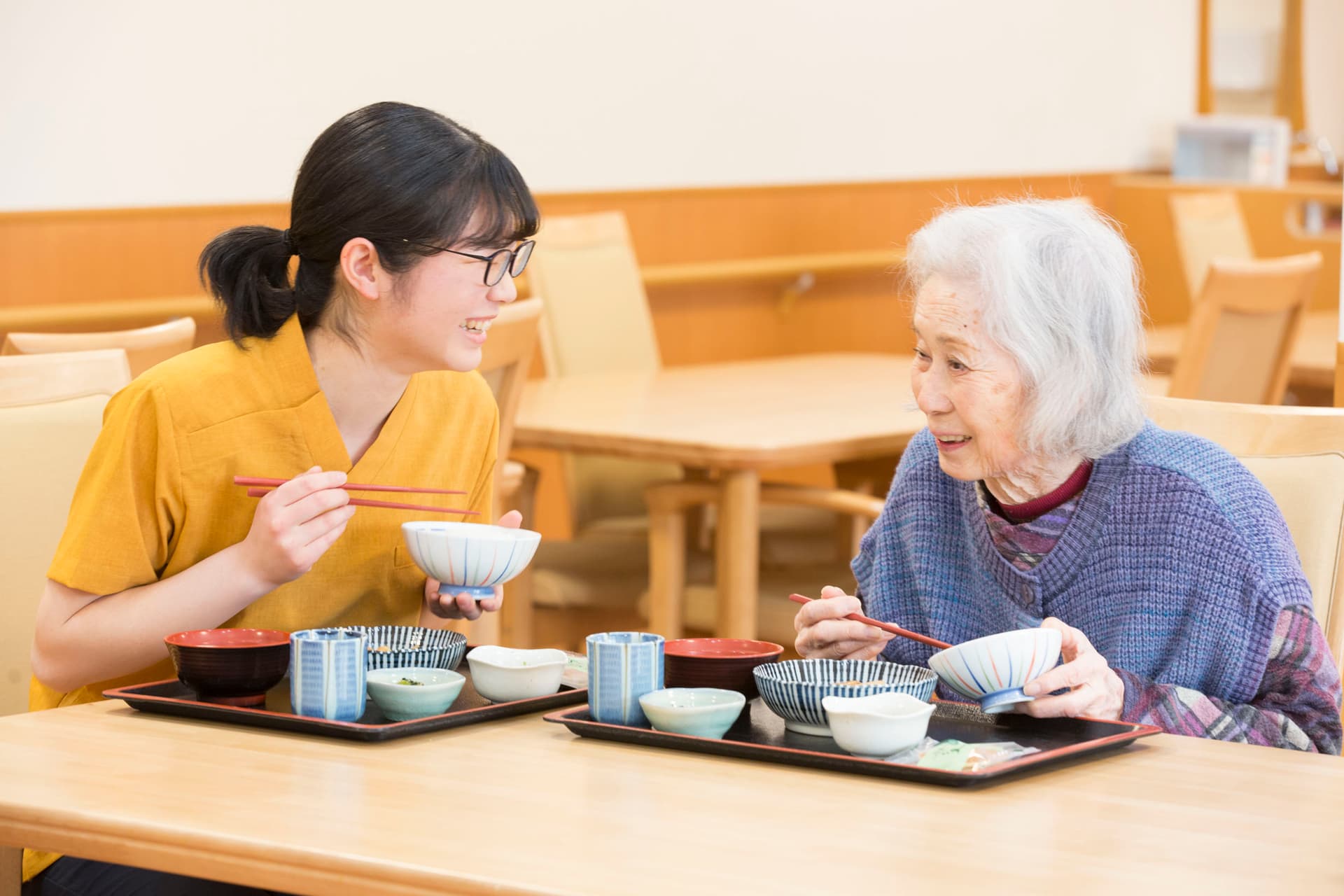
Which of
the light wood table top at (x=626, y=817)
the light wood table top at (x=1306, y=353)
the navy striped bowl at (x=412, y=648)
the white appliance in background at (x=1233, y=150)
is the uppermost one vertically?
the white appliance in background at (x=1233, y=150)

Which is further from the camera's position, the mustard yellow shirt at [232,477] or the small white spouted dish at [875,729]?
the mustard yellow shirt at [232,477]

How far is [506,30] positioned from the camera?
182 inches

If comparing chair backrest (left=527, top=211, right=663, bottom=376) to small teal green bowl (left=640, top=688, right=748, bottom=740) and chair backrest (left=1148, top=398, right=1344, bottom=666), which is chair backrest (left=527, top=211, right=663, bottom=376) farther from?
small teal green bowl (left=640, top=688, right=748, bottom=740)

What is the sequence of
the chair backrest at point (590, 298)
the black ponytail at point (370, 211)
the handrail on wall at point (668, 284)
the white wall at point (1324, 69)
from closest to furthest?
the black ponytail at point (370, 211)
the handrail on wall at point (668, 284)
the chair backrest at point (590, 298)
the white wall at point (1324, 69)

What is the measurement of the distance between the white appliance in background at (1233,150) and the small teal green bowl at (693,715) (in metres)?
5.20

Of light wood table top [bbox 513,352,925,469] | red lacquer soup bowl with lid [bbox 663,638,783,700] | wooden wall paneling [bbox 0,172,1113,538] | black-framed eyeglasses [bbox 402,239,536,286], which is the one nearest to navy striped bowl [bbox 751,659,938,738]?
red lacquer soup bowl with lid [bbox 663,638,783,700]

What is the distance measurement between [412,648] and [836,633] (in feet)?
1.31

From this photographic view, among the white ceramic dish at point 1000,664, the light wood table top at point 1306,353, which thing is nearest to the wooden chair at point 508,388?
the white ceramic dish at point 1000,664

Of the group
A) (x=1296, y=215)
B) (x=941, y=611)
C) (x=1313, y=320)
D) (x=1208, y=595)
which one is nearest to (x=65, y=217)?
(x=941, y=611)

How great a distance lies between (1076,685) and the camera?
4.98ft

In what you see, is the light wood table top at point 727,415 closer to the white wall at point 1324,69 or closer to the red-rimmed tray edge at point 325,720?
the red-rimmed tray edge at point 325,720

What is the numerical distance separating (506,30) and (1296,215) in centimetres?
276

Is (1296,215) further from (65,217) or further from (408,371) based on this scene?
(408,371)

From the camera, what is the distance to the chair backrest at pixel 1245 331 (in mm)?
3432
